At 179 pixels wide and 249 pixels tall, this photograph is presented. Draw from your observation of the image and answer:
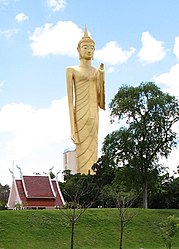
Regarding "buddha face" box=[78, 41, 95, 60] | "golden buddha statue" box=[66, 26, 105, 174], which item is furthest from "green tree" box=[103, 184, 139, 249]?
"buddha face" box=[78, 41, 95, 60]

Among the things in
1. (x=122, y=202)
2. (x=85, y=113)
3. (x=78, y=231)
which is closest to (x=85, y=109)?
(x=85, y=113)

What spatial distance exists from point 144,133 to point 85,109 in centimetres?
1529

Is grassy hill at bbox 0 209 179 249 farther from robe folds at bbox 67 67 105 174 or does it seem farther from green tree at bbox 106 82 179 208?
robe folds at bbox 67 67 105 174

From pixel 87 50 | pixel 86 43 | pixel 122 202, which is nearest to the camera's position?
pixel 122 202

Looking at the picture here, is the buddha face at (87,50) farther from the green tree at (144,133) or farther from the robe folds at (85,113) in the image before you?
the green tree at (144,133)

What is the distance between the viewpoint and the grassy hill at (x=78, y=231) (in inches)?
1015

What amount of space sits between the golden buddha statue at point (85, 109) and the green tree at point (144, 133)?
13455 mm

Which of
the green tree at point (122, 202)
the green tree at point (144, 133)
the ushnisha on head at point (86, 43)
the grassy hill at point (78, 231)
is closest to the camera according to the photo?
the green tree at point (122, 202)

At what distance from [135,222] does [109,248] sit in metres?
4.46

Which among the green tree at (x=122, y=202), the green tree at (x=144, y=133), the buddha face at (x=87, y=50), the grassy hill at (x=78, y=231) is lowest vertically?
the grassy hill at (x=78, y=231)

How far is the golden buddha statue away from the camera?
47.2 m

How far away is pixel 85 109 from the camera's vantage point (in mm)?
47688

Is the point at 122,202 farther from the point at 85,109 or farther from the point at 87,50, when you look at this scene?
the point at 87,50

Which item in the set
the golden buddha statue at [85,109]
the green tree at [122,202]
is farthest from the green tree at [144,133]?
the golden buddha statue at [85,109]
